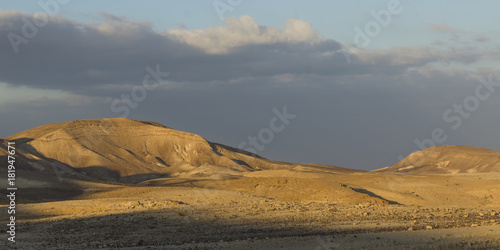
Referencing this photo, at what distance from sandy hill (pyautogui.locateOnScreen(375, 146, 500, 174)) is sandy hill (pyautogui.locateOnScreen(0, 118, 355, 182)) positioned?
30.2 meters

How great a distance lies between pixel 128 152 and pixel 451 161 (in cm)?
7172

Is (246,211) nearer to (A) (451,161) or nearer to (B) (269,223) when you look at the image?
(B) (269,223)

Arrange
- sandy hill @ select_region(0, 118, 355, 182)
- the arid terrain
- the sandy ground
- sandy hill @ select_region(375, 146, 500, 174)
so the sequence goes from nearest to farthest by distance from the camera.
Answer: the sandy ground → the arid terrain → sandy hill @ select_region(0, 118, 355, 182) → sandy hill @ select_region(375, 146, 500, 174)

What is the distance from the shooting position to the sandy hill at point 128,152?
9731 cm

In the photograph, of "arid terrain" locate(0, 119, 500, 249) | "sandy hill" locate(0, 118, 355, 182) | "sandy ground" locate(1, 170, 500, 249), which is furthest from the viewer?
"sandy hill" locate(0, 118, 355, 182)

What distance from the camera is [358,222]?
86.8 ft

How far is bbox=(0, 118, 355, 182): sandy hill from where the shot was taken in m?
97.3

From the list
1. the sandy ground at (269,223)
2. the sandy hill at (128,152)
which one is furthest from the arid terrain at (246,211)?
the sandy hill at (128,152)

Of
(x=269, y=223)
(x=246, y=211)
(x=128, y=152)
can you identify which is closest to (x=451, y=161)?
(x=128, y=152)

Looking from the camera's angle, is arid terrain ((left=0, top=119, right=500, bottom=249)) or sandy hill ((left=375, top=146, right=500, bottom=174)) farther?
sandy hill ((left=375, top=146, right=500, bottom=174))

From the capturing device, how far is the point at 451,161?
422 feet

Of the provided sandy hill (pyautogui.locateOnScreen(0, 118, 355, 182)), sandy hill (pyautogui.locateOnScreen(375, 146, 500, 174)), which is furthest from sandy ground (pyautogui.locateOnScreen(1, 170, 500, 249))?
sandy hill (pyautogui.locateOnScreen(375, 146, 500, 174))

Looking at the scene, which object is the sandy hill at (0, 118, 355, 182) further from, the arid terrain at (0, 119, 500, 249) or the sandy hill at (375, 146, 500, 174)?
the sandy hill at (375, 146, 500, 174)

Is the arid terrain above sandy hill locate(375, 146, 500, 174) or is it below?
below
